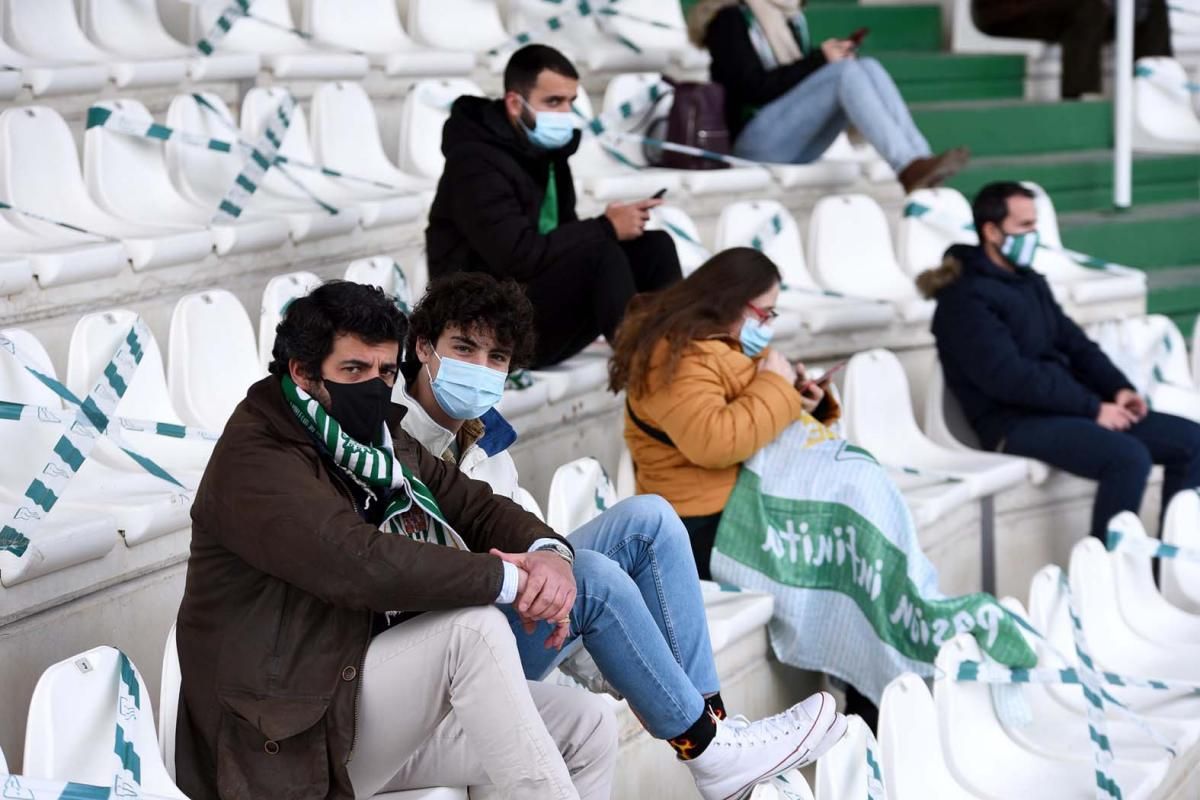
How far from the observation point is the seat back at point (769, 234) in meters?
4.50

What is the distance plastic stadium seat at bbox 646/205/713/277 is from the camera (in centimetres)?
429

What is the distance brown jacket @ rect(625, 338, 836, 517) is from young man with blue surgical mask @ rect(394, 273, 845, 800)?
1.80ft

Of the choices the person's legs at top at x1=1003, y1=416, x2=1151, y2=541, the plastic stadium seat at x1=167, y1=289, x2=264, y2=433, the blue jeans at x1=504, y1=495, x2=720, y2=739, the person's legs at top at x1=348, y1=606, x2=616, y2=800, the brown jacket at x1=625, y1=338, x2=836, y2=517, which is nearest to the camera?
the person's legs at top at x1=348, y1=606, x2=616, y2=800

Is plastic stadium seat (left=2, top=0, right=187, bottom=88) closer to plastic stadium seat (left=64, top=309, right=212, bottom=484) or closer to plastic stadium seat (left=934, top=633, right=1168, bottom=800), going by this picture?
plastic stadium seat (left=64, top=309, right=212, bottom=484)

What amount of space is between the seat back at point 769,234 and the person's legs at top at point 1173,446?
909 millimetres

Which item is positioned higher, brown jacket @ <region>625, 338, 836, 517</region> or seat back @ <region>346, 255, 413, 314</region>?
seat back @ <region>346, 255, 413, 314</region>

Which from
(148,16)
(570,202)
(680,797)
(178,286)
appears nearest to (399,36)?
(148,16)

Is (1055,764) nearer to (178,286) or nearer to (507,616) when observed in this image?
(507,616)

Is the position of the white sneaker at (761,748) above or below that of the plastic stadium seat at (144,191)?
below

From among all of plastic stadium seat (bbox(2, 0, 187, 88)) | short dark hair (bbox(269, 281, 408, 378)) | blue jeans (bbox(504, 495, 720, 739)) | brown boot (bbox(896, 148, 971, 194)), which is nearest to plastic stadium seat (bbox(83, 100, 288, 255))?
plastic stadium seat (bbox(2, 0, 187, 88))

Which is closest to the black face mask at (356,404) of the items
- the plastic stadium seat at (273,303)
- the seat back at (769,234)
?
the plastic stadium seat at (273,303)

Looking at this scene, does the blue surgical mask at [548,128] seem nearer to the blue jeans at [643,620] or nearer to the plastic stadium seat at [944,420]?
the plastic stadium seat at [944,420]

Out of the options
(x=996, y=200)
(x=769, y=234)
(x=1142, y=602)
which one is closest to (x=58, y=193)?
(x=769, y=234)

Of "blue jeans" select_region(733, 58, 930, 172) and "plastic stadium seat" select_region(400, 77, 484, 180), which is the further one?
"blue jeans" select_region(733, 58, 930, 172)
